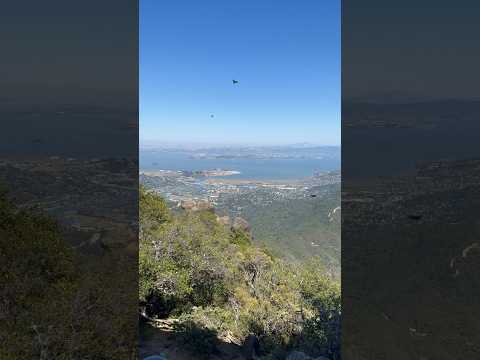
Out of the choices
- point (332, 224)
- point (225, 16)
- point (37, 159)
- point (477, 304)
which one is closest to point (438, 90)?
point (477, 304)

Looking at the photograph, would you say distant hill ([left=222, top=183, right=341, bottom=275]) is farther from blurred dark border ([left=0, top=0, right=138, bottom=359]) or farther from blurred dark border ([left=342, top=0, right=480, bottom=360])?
blurred dark border ([left=0, top=0, right=138, bottom=359])

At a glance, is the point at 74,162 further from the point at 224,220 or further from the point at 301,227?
the point at 301,227

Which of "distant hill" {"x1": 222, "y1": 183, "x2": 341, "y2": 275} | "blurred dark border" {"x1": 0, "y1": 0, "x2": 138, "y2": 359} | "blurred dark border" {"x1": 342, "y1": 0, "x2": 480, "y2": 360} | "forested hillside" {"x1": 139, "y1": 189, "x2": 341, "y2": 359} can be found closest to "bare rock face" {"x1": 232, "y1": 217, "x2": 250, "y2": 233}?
"distant hill" {"x1": 222, "y1": 183, "x2": 341, "y2": 275}

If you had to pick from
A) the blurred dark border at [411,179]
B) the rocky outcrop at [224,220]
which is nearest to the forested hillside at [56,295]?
the blurred dark border at [411,179]

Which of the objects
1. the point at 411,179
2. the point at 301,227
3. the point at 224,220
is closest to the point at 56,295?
the point at 411,179

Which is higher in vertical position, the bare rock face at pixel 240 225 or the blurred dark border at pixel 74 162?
the blurred dark border at pixel 74 162

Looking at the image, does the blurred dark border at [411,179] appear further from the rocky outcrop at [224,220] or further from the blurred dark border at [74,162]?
the rocky outcrop at [224,220]
